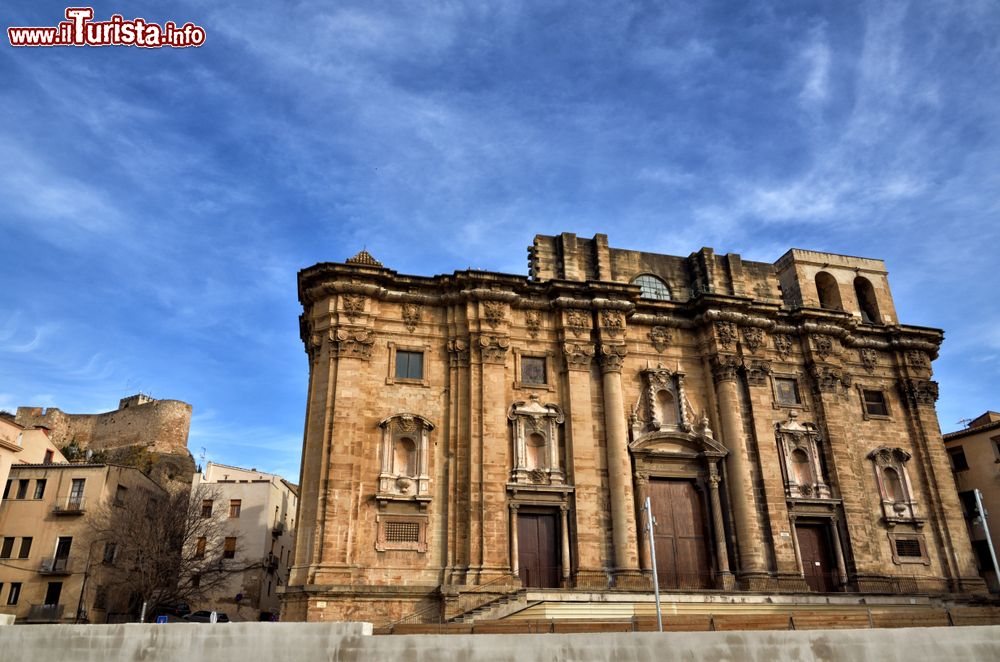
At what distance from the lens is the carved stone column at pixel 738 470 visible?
1091 inches

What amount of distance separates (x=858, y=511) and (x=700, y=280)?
1190 cm

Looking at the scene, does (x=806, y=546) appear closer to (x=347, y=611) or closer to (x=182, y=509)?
(x=347, y=611)

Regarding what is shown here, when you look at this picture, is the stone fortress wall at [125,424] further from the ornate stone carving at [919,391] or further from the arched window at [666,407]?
the ornate stone carving at [919,391]

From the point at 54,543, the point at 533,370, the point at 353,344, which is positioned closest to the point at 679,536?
the point at 533,370

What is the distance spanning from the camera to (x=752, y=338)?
31.7 meters

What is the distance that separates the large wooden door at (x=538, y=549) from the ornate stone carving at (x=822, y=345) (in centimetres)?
1496

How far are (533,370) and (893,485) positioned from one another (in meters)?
17.5

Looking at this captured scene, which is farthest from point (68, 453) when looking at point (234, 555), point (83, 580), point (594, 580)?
point (594, 580)

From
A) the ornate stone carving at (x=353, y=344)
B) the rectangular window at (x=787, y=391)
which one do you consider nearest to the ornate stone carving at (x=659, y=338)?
the rectangular window at (x=787, y=391)

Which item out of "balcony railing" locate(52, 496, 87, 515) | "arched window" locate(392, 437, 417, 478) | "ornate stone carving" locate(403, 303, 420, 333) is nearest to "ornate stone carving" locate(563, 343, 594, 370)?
"ornate stone carving" locate(403, 303, 420, 333)

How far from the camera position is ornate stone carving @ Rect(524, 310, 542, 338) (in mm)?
29734

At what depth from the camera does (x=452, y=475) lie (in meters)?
26.5

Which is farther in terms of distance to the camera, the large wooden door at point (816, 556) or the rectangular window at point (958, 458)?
the rectangular window at point (958, 458)

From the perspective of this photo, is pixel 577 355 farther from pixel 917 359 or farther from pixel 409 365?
pixel 917 359
